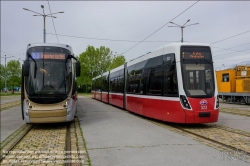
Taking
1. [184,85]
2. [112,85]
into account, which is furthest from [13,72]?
[184,85]

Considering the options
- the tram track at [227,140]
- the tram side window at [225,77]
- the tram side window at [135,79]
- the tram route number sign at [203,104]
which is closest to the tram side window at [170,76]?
the tram route number sign at [203,104]

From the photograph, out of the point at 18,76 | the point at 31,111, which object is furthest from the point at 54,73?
the point at 18,76

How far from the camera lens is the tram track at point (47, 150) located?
5.78 meters

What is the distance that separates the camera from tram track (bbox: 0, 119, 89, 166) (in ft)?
19.0

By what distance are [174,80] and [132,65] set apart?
18.8 ft

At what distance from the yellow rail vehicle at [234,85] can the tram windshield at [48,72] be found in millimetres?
17094

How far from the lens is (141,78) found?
524 inches

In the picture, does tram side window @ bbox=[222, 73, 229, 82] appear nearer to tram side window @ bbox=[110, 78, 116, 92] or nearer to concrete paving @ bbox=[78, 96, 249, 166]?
tram side window @ bbox=[110, 78, 116, 92]

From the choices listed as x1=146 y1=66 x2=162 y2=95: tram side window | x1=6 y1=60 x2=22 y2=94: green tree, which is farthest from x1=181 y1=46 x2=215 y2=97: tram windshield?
x1=6 y1=60 x2=22 y2=94: green tree

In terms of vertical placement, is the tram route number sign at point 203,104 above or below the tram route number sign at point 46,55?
below

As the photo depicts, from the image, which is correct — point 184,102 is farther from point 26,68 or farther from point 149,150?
point 26,68

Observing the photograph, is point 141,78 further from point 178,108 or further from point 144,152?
point 144,152

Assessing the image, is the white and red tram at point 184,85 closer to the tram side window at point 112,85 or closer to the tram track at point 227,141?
the tram track at point 227,141

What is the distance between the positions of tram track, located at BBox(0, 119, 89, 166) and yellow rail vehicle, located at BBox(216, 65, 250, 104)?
18.6 m
